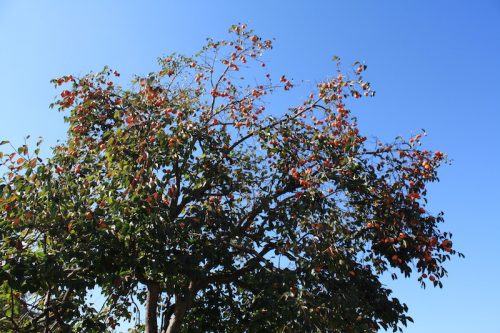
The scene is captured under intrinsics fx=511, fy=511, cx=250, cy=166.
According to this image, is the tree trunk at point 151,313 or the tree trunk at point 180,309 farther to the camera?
the tree trunk at point 151,313

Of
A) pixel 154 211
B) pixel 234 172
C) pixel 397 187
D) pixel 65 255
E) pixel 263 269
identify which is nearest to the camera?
pixel 65 255

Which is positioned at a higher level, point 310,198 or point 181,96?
point 181,96

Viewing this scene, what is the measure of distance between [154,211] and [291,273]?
5.68ft

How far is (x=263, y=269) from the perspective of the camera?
630cm

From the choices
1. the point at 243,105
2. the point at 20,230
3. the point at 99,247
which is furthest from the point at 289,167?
the point at 20,230

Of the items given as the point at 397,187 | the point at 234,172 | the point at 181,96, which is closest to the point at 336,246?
the point at 397,187

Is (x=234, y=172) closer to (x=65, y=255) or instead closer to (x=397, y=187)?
(x=397, y=187)

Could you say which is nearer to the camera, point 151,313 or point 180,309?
point 180,309

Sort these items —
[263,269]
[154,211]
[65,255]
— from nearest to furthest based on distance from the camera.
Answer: [65,255], [154,211], [263,269]

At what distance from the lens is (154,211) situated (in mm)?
5566

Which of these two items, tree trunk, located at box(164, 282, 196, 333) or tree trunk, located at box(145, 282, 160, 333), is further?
tree trunk, located at box(145, 282, 160, 333)

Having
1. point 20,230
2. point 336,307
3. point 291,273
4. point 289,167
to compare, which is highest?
point 289,167

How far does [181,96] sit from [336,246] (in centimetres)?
328

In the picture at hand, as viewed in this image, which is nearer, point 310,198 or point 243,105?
point 310,198
